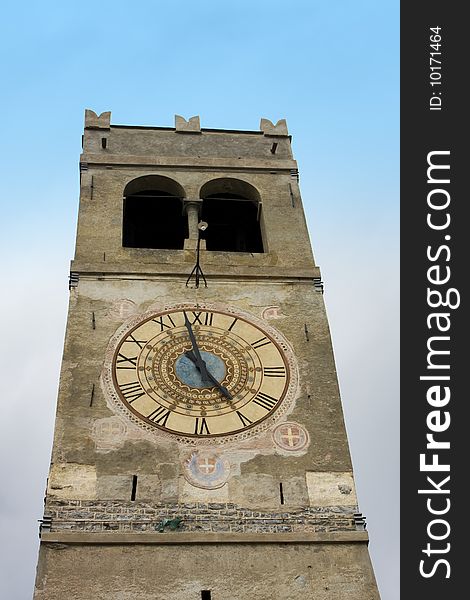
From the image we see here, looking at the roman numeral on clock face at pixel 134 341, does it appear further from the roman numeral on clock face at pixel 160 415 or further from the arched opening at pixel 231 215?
the arched opening at pixel 231 215

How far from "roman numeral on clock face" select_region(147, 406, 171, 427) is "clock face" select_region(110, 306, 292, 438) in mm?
13

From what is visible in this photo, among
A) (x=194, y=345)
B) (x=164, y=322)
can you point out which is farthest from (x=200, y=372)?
(x=164, y=322)

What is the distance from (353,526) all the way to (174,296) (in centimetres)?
488

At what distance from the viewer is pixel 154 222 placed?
1980 centimetres

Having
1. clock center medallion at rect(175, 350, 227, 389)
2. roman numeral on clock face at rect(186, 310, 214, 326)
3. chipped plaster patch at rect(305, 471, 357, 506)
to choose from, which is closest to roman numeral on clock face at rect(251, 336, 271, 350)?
clock center medallion at rect(175, 350, 227, 389)

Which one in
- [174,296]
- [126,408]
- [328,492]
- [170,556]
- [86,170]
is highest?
[86,170]

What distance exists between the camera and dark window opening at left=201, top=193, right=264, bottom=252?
19109 millimetres

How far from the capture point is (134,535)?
12.3 metres

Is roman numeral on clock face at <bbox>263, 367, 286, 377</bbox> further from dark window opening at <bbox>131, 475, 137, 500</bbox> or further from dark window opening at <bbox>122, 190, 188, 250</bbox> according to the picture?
dark window opening at <bbox>122, 190, 188, 250</bbox>

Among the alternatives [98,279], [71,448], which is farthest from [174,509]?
[98,279]

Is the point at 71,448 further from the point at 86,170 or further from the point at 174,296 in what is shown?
the point at 86,170

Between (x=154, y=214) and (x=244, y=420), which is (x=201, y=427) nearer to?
(x=244, y=420)

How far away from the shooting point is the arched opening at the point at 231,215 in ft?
61.7

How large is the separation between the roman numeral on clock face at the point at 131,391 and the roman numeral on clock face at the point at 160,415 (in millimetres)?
369
